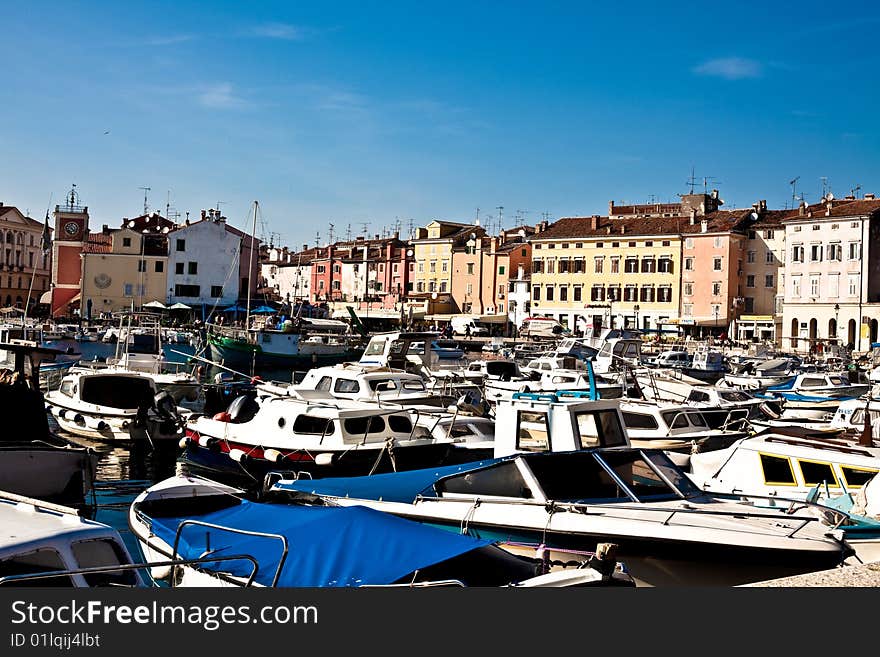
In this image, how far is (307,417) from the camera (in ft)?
68.9

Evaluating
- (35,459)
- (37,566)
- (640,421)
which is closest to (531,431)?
(640,421)

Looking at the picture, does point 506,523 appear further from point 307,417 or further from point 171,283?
point 171,283

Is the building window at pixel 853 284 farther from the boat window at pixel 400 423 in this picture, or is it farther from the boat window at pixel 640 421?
the boat window at pixel 400 423

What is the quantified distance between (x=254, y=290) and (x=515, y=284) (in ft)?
84.8

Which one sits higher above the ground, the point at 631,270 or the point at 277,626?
the point at 631,270

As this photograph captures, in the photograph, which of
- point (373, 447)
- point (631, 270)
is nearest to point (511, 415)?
point (373, 447)

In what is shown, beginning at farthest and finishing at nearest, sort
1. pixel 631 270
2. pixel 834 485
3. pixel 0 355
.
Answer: pixel 631 270 → pixel 0 355 → pixel 834 485

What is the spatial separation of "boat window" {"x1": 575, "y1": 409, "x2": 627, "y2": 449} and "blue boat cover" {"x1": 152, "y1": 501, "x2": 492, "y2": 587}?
6375 millimetres

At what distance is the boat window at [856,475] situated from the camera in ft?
49.9

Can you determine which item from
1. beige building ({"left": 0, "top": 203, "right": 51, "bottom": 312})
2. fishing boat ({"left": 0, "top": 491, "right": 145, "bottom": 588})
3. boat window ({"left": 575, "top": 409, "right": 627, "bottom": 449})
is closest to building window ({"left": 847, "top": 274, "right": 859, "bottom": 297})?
boat window ({"left": 575, "top": 409, "right": 627, "bottom": 449})

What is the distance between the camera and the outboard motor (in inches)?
885

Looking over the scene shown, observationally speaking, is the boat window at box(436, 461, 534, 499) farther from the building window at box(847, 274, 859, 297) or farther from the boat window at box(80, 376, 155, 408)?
the building window at box(847, 274, 859, 297)

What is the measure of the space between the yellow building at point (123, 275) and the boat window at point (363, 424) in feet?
229

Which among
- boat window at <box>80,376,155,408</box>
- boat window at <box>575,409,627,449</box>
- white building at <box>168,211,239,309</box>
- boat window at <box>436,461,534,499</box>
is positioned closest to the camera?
boat window at <box>436,461,534,499</box>
